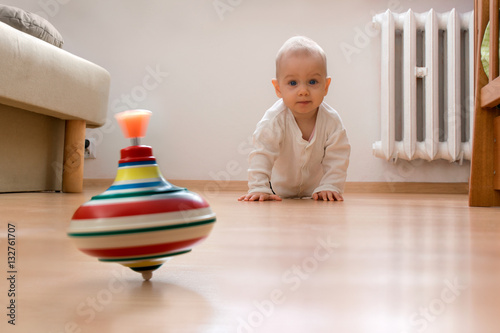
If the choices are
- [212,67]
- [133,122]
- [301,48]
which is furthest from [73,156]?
[133,122]

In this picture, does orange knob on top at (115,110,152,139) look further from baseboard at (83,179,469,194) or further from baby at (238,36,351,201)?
baseboard at (83,179,469,194)

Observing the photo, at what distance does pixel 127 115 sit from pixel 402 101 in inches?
91.0

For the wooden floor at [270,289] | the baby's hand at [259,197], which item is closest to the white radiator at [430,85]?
the baby's hand at [259,197]

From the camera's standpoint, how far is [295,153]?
61.0 inches

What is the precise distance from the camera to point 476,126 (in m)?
1.23

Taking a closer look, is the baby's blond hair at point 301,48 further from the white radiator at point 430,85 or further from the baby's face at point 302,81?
the white radiator at point 430,85

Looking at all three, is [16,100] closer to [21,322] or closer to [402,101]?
[21,322]

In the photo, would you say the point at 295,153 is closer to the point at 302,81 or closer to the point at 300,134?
the point at 300,134

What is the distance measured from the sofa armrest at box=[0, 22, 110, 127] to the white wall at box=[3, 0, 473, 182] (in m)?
0.51

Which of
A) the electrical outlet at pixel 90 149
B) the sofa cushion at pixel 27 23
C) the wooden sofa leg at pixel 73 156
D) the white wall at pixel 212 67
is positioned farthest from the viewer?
the electrical outlet at pixel 90 149

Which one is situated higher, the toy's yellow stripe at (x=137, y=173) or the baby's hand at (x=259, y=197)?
the toy's yellow stripe at (x=137, y=173)

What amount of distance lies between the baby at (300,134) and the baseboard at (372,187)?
2.86ft

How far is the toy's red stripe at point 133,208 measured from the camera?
28 centimetres

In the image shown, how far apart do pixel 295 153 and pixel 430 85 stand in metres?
1.13
